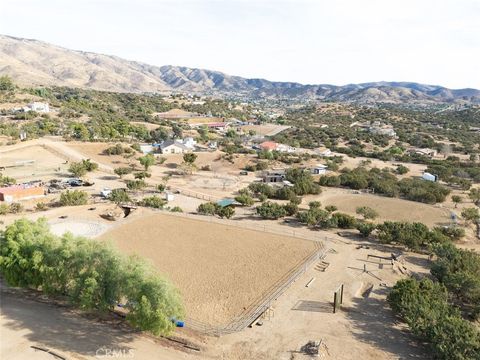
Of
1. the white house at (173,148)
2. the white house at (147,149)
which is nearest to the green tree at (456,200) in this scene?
the white house at (173,148)

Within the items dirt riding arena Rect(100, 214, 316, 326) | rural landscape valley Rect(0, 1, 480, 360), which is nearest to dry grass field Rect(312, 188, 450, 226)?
rural landscape valley Rect(0, 1, 480, 360)

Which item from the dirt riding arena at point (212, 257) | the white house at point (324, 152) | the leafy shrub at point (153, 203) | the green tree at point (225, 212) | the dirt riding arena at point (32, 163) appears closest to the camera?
the dirt riding arena at point (212, 257)

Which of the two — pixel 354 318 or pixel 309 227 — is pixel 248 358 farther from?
pixel 309 227

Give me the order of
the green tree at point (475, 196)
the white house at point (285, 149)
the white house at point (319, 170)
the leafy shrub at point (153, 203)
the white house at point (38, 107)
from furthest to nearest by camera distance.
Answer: the white house at point (38, 107) → the white house at point (285, 149) → the white house at point (319, 170) → the green tree at point (475, 196) → the leafy shrub at point (153, 203)

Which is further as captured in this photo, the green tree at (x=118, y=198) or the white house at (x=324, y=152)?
the white house at (x=324, y=152)

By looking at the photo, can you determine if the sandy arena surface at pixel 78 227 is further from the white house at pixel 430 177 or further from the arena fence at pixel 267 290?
the white house at pixel 430 177

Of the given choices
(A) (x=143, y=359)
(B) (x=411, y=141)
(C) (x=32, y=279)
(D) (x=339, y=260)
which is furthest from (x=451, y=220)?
(B) (x=411, y=141)

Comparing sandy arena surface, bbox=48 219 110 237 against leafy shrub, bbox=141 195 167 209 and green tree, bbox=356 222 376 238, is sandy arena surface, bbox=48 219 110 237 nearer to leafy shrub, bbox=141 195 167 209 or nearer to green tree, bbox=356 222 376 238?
leafy shrub, bbox=141 195 167 209
